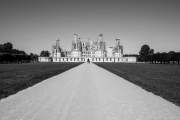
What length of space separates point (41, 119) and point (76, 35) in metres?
132

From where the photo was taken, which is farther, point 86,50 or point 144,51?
point 86,50

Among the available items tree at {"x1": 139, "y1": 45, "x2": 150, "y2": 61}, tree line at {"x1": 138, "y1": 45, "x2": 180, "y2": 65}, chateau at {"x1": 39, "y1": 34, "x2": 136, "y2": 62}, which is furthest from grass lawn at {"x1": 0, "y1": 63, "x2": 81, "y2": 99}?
chateau at {"x1": 39, "y1": 34, "x2": 136, "y2": 62}

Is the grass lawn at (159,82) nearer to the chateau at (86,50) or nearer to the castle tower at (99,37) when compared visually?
the chateau at (86,50)

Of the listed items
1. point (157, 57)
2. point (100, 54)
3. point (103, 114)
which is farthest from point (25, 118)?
point (100, 54)

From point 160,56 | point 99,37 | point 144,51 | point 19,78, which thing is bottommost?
point 19,78

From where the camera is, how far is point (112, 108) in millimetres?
4746

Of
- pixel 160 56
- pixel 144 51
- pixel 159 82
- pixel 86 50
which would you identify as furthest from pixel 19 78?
pixel 86 50

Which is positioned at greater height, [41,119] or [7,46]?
[7,46]

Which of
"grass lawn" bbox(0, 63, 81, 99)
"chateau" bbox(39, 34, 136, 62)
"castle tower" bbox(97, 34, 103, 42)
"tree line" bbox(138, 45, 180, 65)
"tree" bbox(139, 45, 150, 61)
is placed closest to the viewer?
"grass lawn" bbox(0, 63, 81, 99)

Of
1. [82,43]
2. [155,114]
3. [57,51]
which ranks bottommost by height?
[155,114]

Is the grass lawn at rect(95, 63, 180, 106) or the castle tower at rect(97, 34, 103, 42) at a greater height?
the castle tower at rect(97, 34, 103, 42)

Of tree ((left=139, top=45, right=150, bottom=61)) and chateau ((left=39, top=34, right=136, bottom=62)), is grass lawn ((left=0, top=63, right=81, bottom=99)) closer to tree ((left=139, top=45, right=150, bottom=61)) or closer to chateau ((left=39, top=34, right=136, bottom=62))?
tree ((left=139, top=45, right=150, bottom=61))

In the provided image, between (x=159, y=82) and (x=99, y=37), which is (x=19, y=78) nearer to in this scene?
(x=159, y=82)

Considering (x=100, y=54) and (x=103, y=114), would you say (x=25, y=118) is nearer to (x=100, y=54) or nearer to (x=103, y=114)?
(x=103, y=114)
